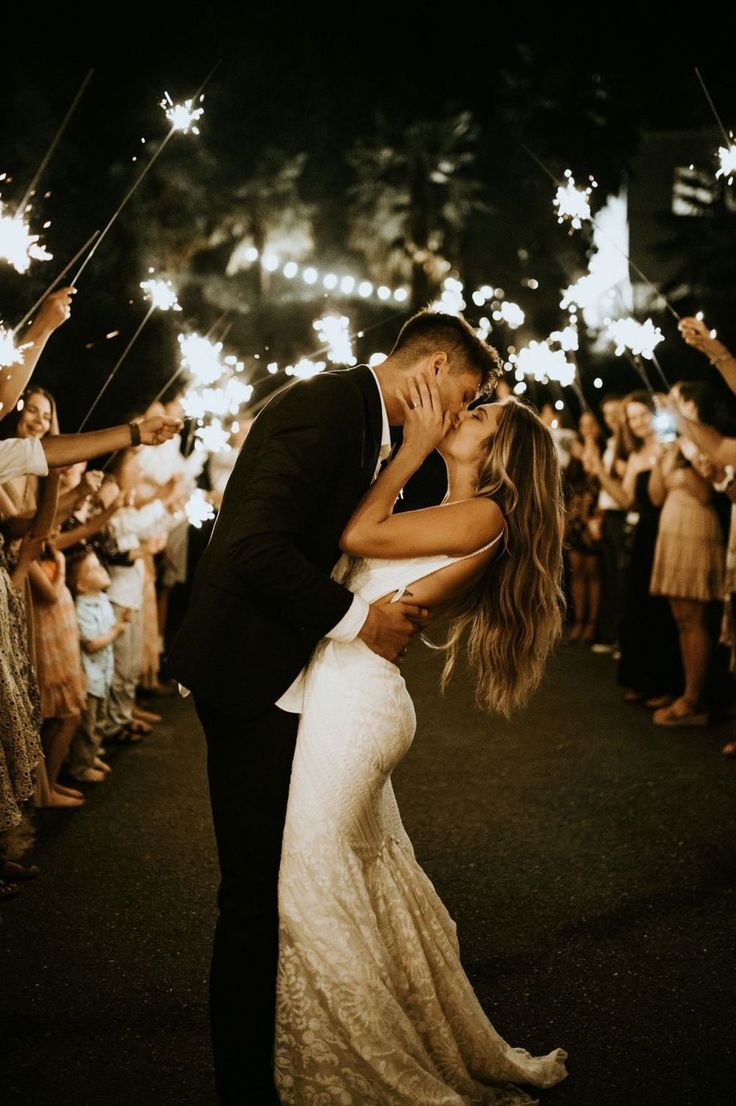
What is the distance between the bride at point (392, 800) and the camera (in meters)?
2.79

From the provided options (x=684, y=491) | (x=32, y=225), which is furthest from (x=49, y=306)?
(x=32, y=225)

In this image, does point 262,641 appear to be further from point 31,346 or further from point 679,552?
point 679,552

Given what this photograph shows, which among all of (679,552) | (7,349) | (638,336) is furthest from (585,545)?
(7,349)

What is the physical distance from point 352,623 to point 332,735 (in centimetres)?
33

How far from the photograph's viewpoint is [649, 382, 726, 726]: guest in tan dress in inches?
295

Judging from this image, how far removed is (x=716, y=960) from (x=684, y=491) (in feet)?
14.2

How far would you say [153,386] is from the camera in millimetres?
14016

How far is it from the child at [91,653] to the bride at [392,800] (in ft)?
11.2

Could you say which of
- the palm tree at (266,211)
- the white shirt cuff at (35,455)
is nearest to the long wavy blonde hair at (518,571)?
the white shirt cuff at (35,455)

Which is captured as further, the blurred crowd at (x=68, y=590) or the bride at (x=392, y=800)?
the blurred crowd at (x=68, y=590)

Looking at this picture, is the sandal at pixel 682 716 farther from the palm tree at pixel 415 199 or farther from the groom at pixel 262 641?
the palm tree at pixel 415 199

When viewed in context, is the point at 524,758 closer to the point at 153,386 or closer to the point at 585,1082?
the point at 585,1082

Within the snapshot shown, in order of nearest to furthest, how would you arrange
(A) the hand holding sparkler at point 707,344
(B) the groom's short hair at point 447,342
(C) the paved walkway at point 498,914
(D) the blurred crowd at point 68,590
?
(B) the groom's short hair at point 447,342 → (C) the paved walkway at point 498,914 → (D) the blurred crowd at point 68,590 → (A) the hand holding sparkler at point 707,344

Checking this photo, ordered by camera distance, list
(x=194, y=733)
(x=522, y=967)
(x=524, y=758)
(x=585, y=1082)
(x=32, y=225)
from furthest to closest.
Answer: (x=32, y=225) → (x=194, y=733) → (x=524, y=758) → (x=522, y=967) → (x=585, y=1082)
